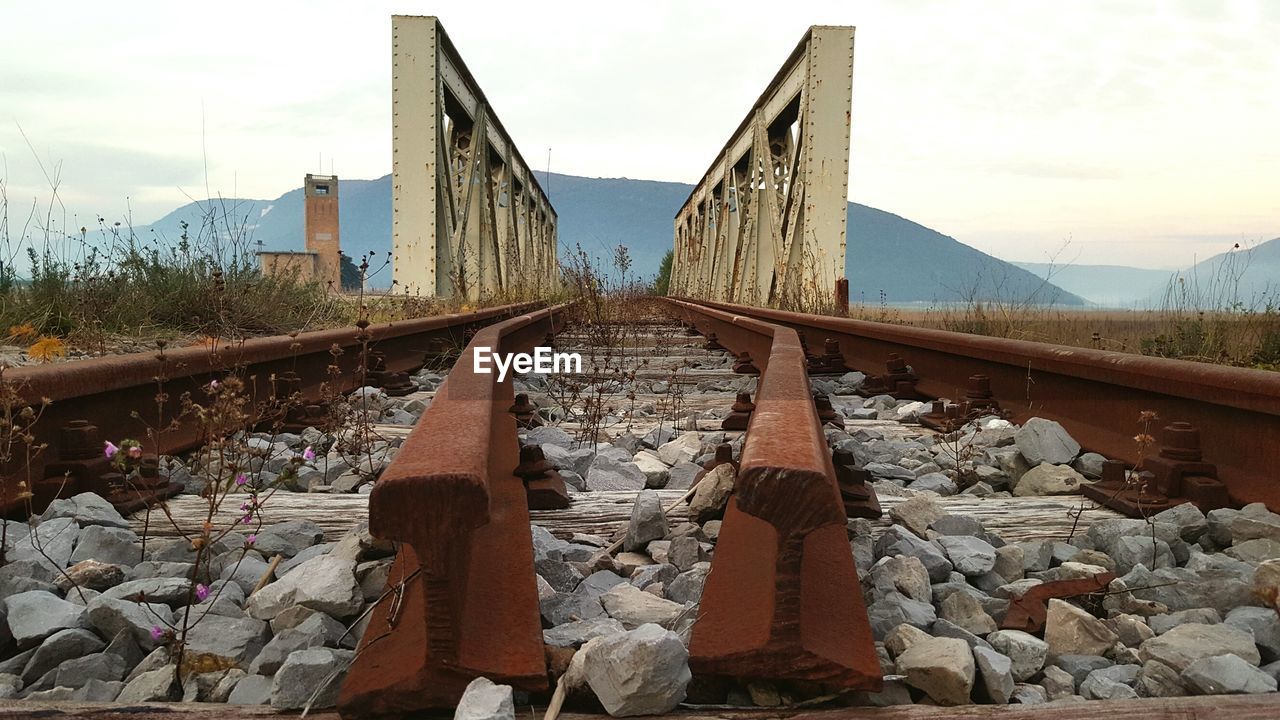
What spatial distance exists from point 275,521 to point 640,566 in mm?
969

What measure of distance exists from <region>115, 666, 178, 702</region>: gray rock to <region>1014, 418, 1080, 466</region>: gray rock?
2424 millimetres

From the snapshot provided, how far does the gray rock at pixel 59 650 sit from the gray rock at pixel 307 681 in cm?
43

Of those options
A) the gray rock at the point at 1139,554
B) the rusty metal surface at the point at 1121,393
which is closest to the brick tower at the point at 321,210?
the rusty metal surface at the point at 1121,393

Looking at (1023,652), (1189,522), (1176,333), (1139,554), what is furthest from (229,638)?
(1176,333)

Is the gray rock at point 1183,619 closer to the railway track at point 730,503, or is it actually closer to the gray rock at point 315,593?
the railway track at point 730,503

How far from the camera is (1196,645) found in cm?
137

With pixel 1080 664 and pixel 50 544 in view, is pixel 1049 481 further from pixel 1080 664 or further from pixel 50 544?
pixel 50 544

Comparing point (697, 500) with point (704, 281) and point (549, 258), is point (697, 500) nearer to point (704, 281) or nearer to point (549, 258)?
point (704, 281)

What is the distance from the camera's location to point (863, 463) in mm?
2846

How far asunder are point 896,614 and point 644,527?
65 cm

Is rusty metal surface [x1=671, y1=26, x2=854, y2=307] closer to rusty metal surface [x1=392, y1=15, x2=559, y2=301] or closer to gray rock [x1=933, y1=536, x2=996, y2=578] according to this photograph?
rusty metal surface [x1=392, y1=15, x2=559, y2=301]

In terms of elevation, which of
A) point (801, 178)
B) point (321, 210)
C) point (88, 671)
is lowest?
point (88, 671)

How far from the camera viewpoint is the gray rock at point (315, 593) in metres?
1.52

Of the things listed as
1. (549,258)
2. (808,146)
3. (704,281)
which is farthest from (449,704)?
(549,258)
